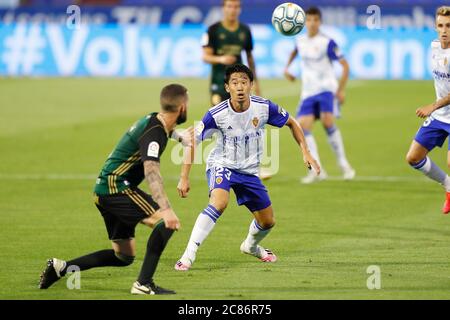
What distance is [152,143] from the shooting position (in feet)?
26.4

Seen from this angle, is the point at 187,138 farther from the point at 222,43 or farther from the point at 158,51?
the point at 158,51

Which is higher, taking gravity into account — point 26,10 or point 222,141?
point 26,10

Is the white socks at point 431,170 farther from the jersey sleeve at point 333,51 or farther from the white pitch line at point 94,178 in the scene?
the jersey sleeve at point 333,51

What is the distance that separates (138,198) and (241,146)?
1.68 metres

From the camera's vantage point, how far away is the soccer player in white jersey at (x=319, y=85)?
16.0 m

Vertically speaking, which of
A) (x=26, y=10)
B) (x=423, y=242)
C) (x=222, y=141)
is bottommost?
(x=423, y=242)

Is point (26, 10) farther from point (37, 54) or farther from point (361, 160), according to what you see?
point (361, 160)

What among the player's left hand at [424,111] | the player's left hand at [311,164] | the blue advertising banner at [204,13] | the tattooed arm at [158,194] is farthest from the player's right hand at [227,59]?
the blue advertising banner at [204,13]

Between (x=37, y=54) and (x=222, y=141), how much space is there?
74.1ft

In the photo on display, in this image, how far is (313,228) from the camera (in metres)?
11.8

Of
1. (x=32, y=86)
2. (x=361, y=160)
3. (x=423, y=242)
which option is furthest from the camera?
(x=32, y=86)

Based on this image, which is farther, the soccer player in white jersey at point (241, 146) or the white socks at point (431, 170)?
the white socks at point (431, 170)

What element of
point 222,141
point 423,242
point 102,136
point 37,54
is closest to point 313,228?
point 423,242

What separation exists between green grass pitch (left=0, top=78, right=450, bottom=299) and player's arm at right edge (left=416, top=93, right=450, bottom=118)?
1355 mm
